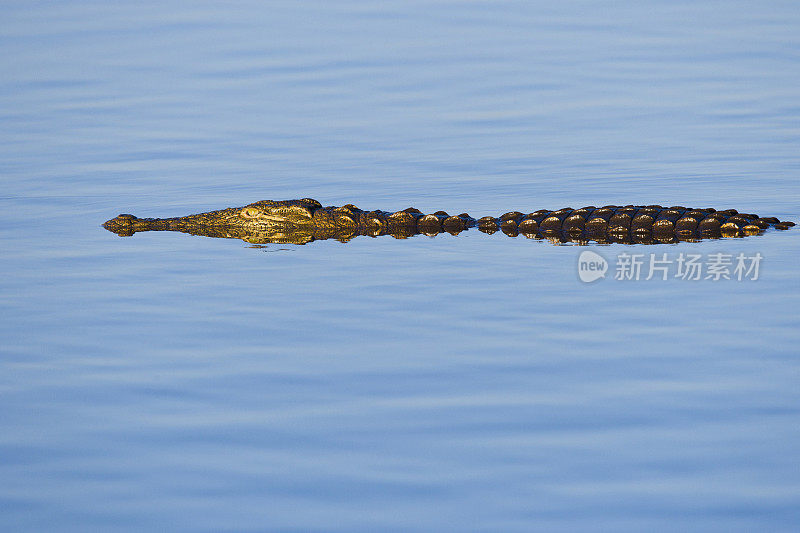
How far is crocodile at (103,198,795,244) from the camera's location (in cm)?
1234

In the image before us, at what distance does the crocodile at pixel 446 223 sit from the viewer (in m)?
12.3

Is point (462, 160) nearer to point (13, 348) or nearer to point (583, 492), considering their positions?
point (13, 348)

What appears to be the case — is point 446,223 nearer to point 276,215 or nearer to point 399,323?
point 276,215

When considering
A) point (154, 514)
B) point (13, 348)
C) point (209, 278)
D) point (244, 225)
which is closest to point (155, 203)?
A: point (244, 225)

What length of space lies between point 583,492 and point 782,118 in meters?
13.4

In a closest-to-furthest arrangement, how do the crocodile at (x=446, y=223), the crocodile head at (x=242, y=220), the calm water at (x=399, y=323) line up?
the calm water at (x=399, y=323) < the crocodile at (x=446, y=223) < the crocodile head at (x=242, y=220)

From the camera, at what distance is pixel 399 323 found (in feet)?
31.8

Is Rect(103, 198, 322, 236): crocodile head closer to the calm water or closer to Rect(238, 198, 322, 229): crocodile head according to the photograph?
Rect(238, 198, 322, 229): crocodile head

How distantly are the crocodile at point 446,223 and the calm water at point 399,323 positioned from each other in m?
0.36

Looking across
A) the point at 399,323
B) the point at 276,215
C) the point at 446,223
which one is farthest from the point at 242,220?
the point at 399,323

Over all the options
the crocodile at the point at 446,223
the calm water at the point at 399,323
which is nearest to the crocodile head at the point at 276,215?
the crocodile at the point at 446,223

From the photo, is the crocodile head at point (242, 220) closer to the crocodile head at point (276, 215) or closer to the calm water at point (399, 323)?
the crocodile head at point (276, 215)

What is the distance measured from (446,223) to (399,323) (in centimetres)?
383

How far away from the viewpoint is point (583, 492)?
6.50 meters
